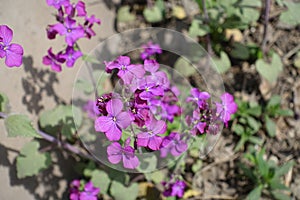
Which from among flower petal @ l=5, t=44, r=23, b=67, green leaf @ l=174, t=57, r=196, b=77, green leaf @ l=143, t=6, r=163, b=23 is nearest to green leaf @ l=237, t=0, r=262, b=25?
green leaf @ l=174, t=57, r=196, b=77

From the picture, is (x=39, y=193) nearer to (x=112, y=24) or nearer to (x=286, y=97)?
(x=112, y=24)

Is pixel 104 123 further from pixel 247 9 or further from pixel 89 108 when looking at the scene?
pixel 247 9

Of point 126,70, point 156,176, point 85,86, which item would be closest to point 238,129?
point 156,176

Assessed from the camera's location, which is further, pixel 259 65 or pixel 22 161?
pixel 259 65

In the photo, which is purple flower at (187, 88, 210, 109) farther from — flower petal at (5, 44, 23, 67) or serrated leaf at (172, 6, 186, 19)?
serrated leaf at (172, 6, 186, 19)

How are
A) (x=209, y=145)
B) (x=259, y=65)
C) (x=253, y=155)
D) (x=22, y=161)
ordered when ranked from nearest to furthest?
(x=22, y=161)
(x=209, y=145)
(x=253, y=155)
(x=259, y=65)

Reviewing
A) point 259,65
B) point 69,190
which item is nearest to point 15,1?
point 69,190
